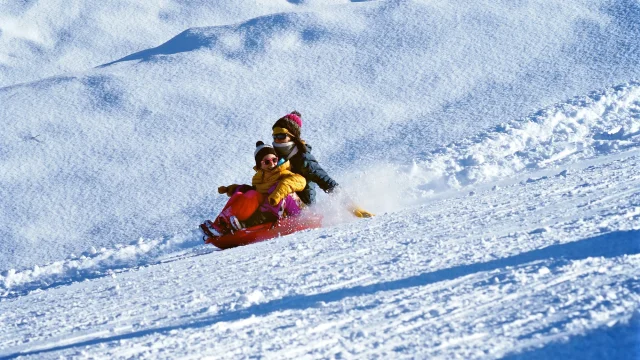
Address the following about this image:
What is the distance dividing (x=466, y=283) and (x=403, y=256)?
664 mm

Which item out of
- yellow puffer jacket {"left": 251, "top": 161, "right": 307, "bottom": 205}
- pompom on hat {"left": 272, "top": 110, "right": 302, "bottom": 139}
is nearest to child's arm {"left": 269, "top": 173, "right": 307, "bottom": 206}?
yellow puffer jacket {"left": 251, "top": 161, "right": 307, "bottom": 205}

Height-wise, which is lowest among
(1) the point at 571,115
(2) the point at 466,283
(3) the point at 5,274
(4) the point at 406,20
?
(2) the point at 466,283

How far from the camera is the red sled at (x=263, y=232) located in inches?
209

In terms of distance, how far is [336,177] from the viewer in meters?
7.38

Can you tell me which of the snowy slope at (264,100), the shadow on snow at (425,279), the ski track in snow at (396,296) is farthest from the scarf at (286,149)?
the shadow on snow at (425,279)

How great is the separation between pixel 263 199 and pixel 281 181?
0.24 metres

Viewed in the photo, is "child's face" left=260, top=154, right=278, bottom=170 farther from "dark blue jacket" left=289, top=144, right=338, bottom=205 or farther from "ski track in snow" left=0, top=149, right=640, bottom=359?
"ski track in snow" left=0, top=149, right=640, bottom=359

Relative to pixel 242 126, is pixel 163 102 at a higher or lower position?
higher

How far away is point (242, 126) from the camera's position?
8.92 metres

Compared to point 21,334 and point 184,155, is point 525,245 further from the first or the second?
point 184,155

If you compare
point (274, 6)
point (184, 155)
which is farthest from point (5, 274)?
point (274, 6)

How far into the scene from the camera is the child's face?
212 inches

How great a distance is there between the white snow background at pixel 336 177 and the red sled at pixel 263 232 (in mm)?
232

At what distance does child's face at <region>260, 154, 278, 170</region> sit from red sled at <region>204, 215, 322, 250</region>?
1.43 ft
